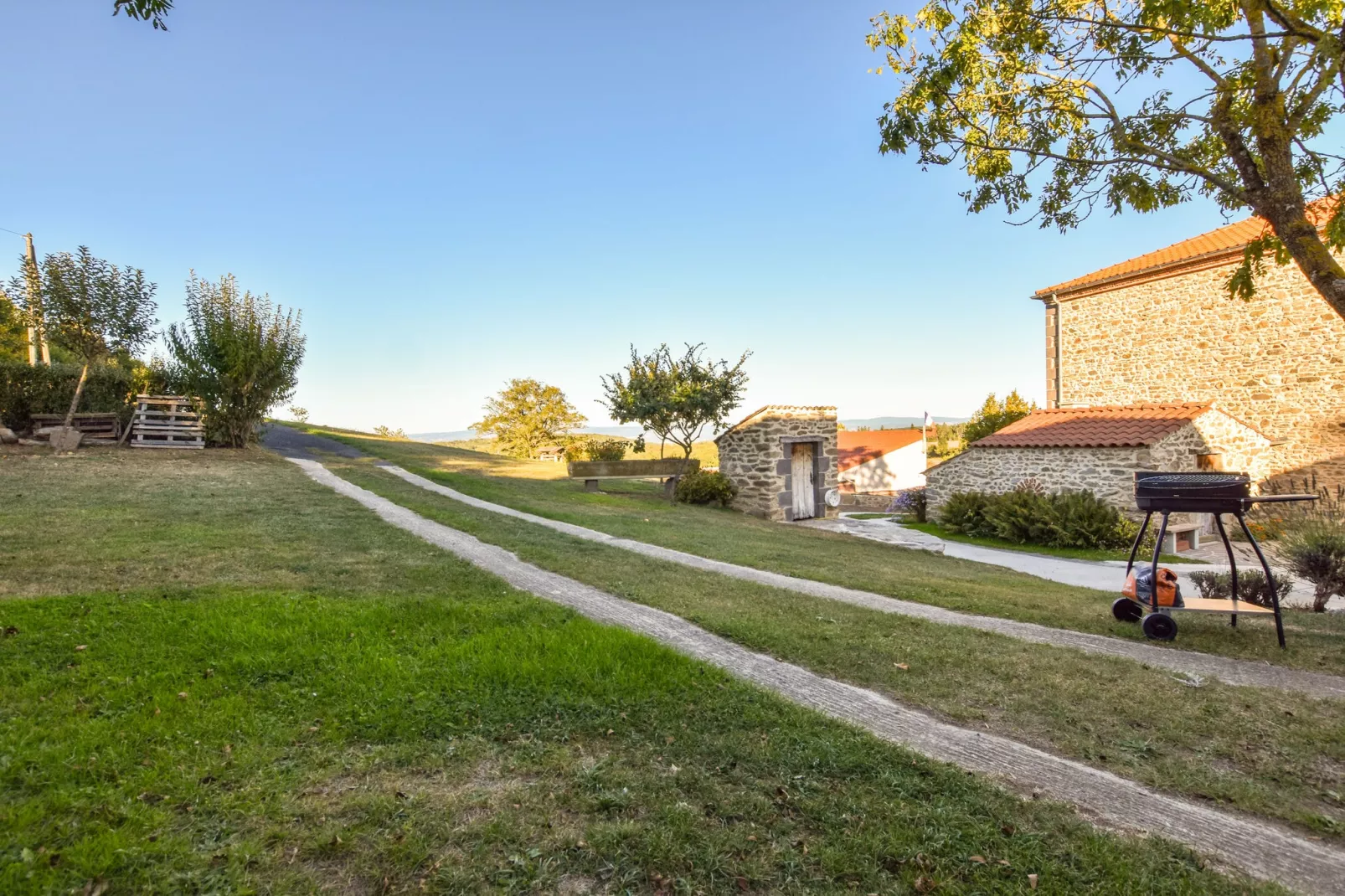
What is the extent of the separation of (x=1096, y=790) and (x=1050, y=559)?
11.8m

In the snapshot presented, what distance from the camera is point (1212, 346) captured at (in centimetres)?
1738

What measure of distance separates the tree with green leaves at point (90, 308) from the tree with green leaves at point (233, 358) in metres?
1.09

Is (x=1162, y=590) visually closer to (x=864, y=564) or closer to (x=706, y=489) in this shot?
(x=864, y=564)

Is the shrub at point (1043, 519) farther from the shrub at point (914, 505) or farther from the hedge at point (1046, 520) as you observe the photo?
the shrub at point (914, 505)

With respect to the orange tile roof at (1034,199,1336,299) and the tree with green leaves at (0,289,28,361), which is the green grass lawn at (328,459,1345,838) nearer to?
the orange tile roof at (1034,199,1336,299)

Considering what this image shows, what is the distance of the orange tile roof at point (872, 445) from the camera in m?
33.4

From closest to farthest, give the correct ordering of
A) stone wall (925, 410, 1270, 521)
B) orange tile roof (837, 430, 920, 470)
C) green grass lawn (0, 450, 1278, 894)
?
green grass lawn (0, 450, 1278, 894)
stone wall (925, 410, 1270, 521)
orange tile roof (837, 430, 920, 470)

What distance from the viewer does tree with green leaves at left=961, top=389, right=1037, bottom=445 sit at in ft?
75.1

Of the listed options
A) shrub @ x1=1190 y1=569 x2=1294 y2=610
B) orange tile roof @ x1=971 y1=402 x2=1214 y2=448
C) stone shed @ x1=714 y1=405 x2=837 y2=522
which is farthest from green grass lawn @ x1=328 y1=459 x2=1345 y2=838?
orange tile roof @ x1=971 y1=402 x2=1214 y2=448

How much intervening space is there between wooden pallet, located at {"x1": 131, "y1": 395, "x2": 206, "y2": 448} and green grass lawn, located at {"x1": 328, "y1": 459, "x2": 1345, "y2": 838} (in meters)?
15.7

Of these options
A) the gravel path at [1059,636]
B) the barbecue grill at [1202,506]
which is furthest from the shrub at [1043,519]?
the barbecue grill at [1202,506]

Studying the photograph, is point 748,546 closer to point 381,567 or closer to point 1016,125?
point 381,567

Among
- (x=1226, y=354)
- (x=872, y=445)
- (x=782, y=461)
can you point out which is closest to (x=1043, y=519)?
(x=782, y=461)

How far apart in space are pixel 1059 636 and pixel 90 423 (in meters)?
21.9
